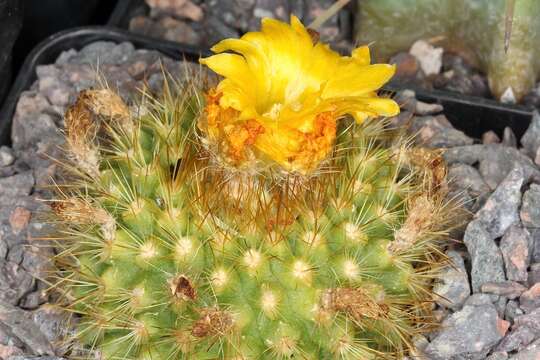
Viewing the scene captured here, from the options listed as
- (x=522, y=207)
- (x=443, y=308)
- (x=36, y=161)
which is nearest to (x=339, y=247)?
(x=443, y=308)

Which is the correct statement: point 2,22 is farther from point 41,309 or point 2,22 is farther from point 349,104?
point 349,104

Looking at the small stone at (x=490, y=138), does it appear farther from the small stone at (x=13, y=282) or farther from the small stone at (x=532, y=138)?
the small stone at (x=13, y=282)

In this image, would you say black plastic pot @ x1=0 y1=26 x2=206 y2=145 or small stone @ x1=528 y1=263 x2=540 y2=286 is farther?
black plastic pot @ x1=0 y1=26 x2=206 y2=145

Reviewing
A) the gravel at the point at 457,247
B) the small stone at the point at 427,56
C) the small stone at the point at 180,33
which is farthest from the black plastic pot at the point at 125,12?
the small stone at the point at 427,56

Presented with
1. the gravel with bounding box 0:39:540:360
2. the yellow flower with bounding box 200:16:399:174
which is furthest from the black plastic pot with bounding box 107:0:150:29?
the yellow flower with bounding box 200:16:399:174

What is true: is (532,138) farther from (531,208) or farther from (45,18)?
(45,18)

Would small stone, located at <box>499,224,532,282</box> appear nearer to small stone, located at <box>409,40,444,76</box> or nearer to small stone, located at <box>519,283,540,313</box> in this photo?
small stone, located at <box>519,283,540,313</box>
